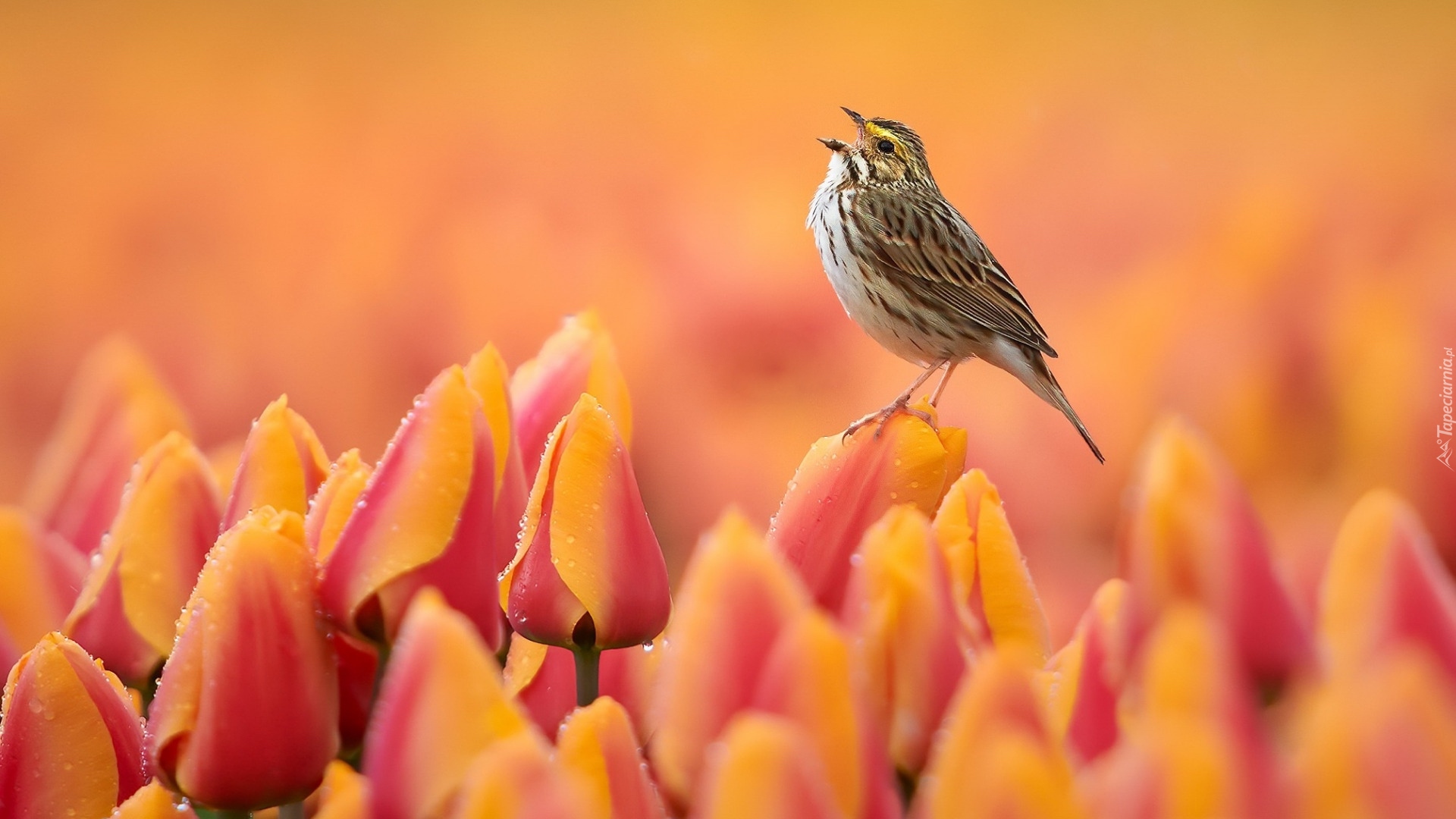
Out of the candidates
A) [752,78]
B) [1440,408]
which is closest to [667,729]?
[1440,408]

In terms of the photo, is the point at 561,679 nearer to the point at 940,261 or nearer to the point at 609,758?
the point at 609,758

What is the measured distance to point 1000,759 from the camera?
4.4 inches

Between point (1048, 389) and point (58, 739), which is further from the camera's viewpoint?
point (1048, 389)

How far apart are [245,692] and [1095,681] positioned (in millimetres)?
103

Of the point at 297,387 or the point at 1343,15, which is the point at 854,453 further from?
the point at 1343,15

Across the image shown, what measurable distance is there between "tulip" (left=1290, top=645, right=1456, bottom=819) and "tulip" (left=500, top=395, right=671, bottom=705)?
10cm

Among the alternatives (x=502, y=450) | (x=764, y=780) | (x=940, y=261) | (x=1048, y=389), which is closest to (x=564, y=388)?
(x=502, y=450)

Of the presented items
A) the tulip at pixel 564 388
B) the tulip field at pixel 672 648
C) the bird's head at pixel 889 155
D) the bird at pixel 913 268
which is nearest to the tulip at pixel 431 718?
the tulip field at pixel 672 648

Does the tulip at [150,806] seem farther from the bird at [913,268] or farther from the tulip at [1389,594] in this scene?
the bird at [913,268]

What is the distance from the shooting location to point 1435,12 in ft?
2.92

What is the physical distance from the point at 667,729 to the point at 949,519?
0.06 metres

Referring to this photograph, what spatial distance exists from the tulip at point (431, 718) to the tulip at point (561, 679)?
0.20 feet

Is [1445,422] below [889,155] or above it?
below

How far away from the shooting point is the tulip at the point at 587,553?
7.4 inches
